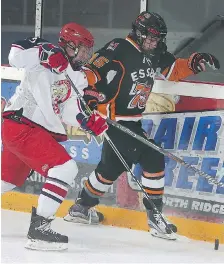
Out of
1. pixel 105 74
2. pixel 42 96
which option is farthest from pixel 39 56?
pixel 105 74

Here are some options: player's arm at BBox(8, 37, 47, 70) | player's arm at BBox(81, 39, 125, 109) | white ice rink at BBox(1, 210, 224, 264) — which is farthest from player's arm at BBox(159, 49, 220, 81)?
white ice rink at BBox(1, 210, 224, 264)

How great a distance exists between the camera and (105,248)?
4129 millimetres

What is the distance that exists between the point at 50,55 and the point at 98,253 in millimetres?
989

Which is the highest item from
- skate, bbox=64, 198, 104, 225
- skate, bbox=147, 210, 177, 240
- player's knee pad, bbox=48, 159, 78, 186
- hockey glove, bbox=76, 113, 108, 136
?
hockey glove, bbox=76, 113, 108, 136

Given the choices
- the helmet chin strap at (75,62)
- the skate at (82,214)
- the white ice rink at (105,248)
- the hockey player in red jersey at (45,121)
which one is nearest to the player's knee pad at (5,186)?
the hockey player in red jersey at (45,121)

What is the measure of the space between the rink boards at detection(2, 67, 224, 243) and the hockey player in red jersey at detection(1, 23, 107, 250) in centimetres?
47

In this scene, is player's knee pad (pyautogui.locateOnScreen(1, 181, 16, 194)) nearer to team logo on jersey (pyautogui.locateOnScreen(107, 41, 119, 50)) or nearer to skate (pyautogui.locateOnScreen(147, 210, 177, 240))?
skate (pyautogui.locateOnScreen(147, 210, 177, 240))

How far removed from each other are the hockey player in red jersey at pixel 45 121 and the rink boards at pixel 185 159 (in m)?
0.47

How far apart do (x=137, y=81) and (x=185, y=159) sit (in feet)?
1.62

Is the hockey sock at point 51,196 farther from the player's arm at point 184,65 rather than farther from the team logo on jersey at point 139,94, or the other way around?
the player's arm at point 184,65

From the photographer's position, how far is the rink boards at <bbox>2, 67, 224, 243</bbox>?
4281 mm

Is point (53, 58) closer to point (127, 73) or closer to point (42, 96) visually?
point (42, 96)

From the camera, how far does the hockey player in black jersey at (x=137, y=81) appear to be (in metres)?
4.27

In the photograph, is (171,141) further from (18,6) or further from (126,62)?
(18,6)
